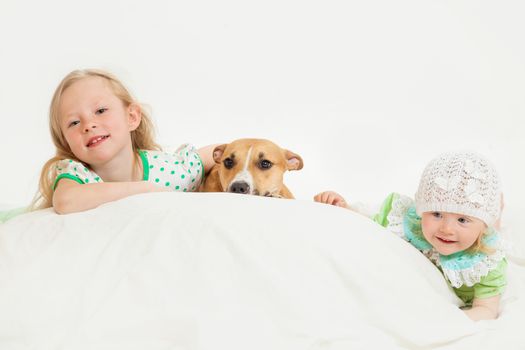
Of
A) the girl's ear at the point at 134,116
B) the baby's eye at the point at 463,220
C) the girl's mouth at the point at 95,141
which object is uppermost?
the girl's ear at the point at 134,116

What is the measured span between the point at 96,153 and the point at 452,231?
147 cm

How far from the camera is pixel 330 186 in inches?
166

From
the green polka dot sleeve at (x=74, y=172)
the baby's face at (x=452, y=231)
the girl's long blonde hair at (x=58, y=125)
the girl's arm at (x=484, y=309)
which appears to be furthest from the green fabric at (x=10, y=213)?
the girl's arm at (x=484, y=309)

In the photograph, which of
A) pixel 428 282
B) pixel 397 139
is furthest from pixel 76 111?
pixel 397 139

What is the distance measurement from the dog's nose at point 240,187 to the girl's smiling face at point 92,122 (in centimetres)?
54

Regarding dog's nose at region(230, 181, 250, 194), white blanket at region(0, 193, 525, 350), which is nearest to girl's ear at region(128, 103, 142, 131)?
dog's nose at region(230, 181, 250, 194)

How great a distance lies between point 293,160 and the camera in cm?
327

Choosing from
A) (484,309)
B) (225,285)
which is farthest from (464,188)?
(225,285)

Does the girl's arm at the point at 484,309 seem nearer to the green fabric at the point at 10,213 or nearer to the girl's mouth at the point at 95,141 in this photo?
the girl's mouth at the point at 95,141

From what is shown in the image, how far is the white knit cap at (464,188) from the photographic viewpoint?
2217mm

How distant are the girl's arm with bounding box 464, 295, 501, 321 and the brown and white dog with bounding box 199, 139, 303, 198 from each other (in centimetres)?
115

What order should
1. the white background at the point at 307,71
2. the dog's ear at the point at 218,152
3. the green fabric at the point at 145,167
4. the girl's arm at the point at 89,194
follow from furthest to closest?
the white background at the point at 307,71
the dog's ear at the point at 218,152
the green fabric at the point at 145,167
the girl's arm at the point at 89,194

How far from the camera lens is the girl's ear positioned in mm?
2918

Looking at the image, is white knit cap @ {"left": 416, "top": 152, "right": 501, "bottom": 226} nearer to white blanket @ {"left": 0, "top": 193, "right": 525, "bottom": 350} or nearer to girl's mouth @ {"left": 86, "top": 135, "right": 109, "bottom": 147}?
white blanket @ {"left": 0, "top": 193, "right": 525, "bottom": 350}
